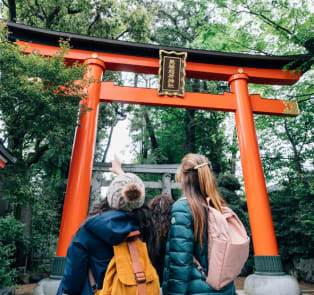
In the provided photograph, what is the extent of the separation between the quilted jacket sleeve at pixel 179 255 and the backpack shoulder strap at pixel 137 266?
156 mm

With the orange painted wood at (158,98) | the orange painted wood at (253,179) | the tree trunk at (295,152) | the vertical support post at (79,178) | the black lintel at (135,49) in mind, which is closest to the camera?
the vertical support post at (79,178)

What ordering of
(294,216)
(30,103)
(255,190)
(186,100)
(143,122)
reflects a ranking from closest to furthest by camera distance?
1. (30,103)
2. (255,190)
3. (186,100)
4. (294,216)
5. (143,122)

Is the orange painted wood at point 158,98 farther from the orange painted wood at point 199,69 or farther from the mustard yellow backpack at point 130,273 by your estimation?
the mustard yellow backpack at point 130,273

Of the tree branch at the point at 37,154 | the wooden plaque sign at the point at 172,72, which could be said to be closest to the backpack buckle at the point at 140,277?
the tree branch at the point at 37,154

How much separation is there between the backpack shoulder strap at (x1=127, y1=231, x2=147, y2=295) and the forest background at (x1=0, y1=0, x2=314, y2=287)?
3.75 meters

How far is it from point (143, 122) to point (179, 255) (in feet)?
40.6

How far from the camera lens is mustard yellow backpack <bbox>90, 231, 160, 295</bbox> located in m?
1.26

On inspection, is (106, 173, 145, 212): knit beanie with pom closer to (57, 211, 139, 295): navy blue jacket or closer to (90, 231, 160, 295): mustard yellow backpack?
(57, 211, 139, 295): navy blue jacket

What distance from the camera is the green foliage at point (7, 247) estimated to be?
4129mm

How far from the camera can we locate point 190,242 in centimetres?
135

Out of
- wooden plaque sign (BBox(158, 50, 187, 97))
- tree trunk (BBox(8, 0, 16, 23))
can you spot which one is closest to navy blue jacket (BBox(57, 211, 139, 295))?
wooden plaque sign (BBox(158, 50, 187, 97))

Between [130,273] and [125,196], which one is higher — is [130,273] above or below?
below

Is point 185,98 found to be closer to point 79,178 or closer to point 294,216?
point 79,178

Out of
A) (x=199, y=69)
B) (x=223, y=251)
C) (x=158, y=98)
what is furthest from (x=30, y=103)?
(x=199, y=69)
